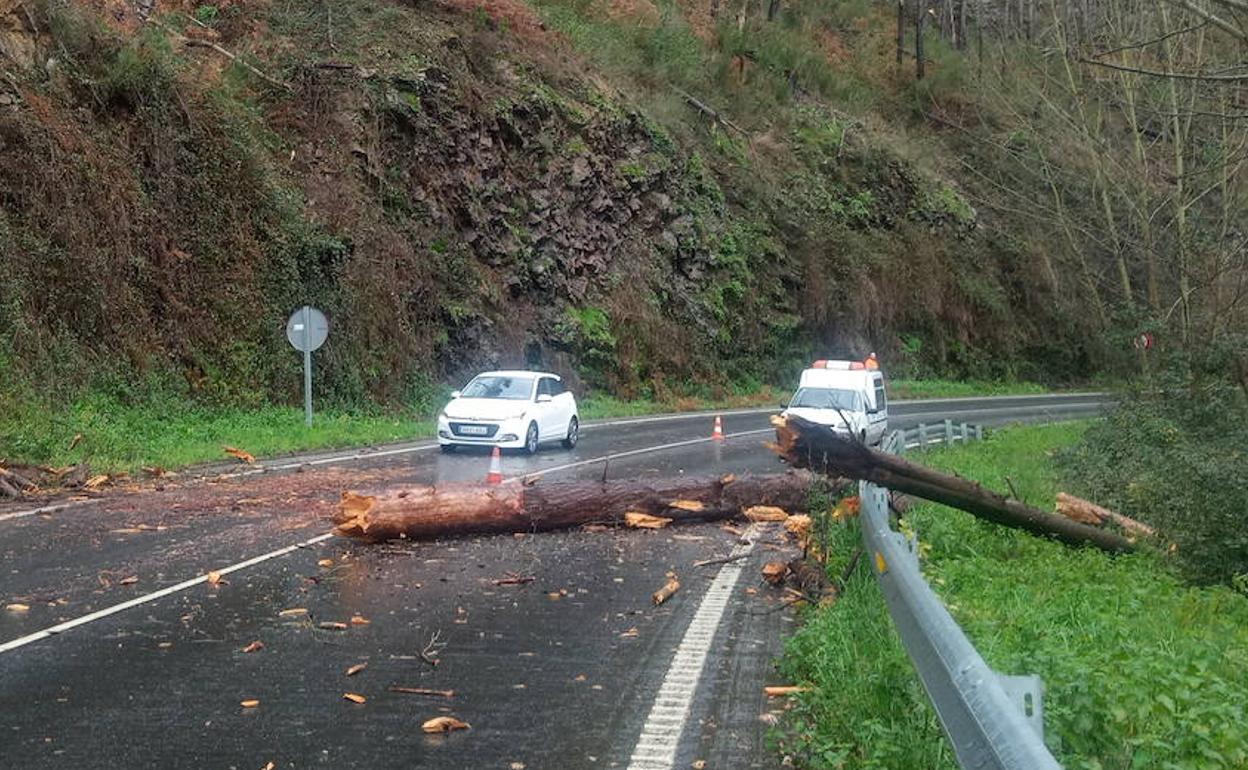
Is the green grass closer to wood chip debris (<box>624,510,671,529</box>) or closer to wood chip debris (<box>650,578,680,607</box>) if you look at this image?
wood chip debris (<box>624,510,671,529</box>)

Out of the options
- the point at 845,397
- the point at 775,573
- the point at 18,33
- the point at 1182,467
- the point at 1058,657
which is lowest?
the point at 775,573

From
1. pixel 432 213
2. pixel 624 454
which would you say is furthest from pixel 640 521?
pixel 432 213

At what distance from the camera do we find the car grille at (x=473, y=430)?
2128 cm

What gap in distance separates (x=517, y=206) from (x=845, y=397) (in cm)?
1489

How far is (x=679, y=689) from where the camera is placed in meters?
6.65

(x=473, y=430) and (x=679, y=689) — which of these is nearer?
(x=679, y=689)

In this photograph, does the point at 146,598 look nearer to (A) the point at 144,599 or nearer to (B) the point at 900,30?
(A) the point at 144,599

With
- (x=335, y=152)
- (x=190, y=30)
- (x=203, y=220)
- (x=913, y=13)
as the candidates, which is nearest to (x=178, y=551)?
(x=203, y=220)

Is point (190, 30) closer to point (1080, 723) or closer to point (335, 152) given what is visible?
point (335, 152)

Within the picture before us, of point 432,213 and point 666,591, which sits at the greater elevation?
point 432,213

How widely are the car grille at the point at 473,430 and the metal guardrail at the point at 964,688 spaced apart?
50.5 ft

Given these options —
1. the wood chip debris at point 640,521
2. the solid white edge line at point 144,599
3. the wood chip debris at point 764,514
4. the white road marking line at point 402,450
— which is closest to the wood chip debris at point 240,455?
the white road marking line at point 402,450

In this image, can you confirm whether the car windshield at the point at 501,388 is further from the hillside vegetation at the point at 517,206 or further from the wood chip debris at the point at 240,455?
the hillside vegetation at the point at 517,206

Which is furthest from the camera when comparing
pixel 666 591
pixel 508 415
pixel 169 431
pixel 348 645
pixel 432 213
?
pixel 432 213
